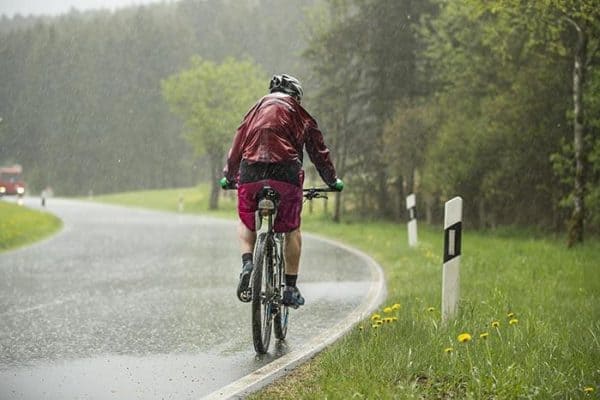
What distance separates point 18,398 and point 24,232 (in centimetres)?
1676

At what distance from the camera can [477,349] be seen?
17.1 feet

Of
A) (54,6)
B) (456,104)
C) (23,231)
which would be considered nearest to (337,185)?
(23,231)

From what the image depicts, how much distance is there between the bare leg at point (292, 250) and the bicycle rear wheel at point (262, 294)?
28cm

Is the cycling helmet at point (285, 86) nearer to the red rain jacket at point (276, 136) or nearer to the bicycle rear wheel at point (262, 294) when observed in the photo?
the red rain jacket at point (276, 136)

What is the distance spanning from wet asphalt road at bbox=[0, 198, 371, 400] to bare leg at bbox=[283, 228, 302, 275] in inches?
25.0

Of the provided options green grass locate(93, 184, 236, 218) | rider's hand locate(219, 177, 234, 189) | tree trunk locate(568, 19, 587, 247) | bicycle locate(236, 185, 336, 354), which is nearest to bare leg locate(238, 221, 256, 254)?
bicycle locate(236, 185, 336, 354)

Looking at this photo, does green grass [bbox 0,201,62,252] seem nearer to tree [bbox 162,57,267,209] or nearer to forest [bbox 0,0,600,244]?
forest [bbox 0,0,600,244]

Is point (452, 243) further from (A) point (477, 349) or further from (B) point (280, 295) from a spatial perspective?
(B) point (280, 295)


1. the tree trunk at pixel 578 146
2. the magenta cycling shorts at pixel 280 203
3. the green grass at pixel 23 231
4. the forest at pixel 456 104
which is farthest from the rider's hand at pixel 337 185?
the green grass at pixel 23 231

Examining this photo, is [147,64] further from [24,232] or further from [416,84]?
[24,232]

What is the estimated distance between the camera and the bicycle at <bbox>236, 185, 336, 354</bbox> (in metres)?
5.48

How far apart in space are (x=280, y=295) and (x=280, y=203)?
2.50 feet

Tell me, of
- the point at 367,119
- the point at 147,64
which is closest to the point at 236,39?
the point at 147,64

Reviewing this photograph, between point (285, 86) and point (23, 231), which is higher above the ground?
point (285, 86)
